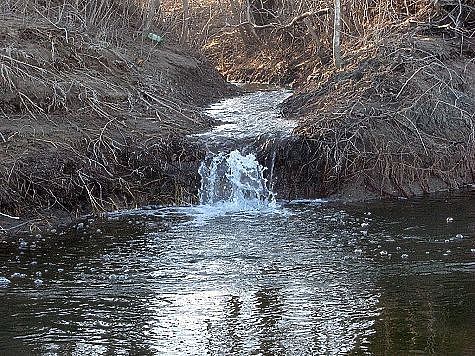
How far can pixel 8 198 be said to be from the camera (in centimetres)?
1309

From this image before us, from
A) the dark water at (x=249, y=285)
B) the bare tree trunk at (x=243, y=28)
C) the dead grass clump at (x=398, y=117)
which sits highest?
the bare tree trunk at (x=243, y=28)

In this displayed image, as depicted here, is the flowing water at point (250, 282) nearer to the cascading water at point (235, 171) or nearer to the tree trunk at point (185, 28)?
the cascading water at point (235, 171)

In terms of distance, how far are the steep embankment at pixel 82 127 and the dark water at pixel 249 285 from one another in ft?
2.85

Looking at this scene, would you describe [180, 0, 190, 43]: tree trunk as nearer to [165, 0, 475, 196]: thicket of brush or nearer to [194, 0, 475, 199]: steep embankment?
[165, 0, 475, 196]: thicket of brush

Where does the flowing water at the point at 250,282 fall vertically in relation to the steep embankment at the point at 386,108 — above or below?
below

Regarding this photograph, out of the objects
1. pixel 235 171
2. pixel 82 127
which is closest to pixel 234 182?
pixel 235 171

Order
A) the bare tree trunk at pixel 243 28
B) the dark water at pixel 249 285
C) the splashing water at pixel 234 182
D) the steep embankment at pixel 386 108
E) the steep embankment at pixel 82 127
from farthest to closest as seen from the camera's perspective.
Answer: the bare tree trunk at pixel 243 28, the steep embankment at pixel 386 108, the splashing water at pixel 234 182, the steep embankment at pixel 82 127, the dark water at pixel 249 285

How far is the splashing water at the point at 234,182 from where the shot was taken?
1468 cm

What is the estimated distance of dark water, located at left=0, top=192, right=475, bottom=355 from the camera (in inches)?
313

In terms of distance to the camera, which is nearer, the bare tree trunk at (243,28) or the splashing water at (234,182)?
the splashing water at (234,182)

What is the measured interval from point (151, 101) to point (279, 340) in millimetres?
9894

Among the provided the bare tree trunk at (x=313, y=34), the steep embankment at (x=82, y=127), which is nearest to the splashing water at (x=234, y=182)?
the steep embankment at (x=82, y=127)

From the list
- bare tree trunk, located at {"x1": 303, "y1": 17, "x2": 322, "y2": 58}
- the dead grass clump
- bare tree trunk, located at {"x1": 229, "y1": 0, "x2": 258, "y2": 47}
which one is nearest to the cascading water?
the dead grass clump

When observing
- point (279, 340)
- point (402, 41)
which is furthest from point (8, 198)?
point (402, 41)
